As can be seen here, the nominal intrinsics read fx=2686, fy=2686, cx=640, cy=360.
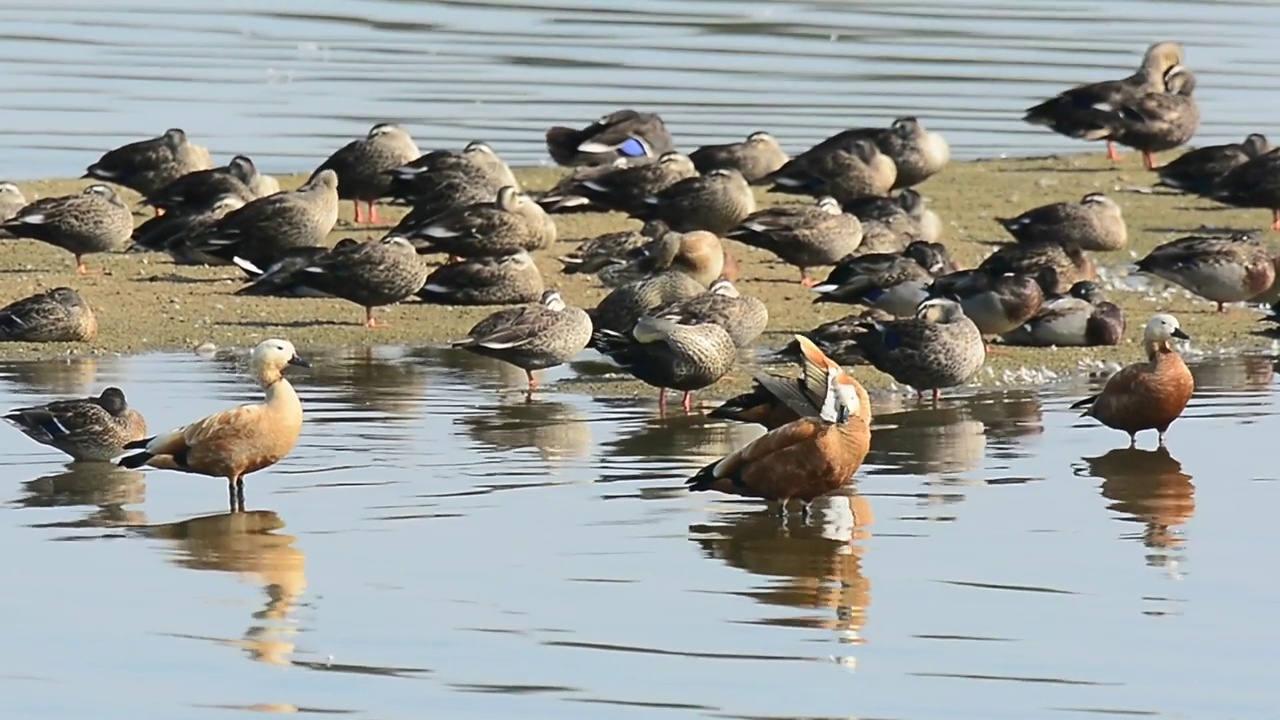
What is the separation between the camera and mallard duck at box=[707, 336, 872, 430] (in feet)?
38.0

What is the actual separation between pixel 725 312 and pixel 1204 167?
8273 millimetres

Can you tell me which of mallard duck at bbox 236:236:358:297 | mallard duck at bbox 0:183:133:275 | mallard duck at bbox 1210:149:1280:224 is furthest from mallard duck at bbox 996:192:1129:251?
mallard duck at bbox 0:183:133:275

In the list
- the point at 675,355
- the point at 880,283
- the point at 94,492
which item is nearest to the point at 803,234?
the point at 880,283

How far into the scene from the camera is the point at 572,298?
1855cm

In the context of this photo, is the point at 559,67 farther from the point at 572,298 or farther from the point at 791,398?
the point at 791,398

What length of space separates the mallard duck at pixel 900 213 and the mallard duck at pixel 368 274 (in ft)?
14.4

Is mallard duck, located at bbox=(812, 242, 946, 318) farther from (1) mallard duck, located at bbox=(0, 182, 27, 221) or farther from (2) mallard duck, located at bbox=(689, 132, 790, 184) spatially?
(1) mallard duck, located at bbox=(0, 182, 27, 221)

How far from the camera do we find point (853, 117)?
29078 millimetres

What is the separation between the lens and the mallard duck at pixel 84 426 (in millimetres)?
12508

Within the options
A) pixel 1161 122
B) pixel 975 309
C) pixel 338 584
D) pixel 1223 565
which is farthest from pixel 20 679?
pixel 1161 122

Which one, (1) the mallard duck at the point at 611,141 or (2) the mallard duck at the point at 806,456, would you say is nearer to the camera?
(2) the mallard duck at the point at 806,456

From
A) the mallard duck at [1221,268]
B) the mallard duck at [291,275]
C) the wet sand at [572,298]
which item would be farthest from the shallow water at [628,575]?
the mallard duck at [1221,268]

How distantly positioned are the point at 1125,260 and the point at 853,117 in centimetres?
876

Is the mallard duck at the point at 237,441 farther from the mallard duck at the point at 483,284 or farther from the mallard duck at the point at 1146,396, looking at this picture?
the mallard duck at the point at 483,284
